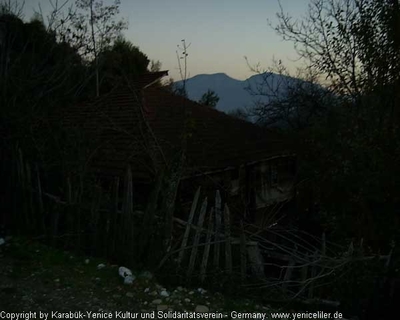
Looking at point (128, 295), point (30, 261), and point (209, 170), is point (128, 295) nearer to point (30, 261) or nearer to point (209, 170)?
point (30, 261)

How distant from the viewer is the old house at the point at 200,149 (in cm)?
827

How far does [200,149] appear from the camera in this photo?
34.2 feet

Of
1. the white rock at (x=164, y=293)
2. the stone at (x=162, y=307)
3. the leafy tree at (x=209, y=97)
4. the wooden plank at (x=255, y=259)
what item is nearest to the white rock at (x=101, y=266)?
the white rock at (x=164, y=293)

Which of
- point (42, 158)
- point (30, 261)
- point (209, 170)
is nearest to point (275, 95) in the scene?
point (209, 170)

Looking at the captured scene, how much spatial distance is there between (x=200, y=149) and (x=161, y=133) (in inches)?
46.4

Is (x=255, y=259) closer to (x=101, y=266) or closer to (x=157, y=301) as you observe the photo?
(x=157, y=301)

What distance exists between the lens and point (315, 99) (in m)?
14.8

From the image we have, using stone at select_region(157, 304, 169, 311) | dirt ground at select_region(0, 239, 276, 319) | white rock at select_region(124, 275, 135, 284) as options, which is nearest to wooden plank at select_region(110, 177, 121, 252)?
dirt ground at select_region(0, 239, 276, 319)

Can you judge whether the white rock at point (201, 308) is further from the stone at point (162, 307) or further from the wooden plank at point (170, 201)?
the wooden plank at point (170, 201)

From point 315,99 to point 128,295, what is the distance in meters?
12.7

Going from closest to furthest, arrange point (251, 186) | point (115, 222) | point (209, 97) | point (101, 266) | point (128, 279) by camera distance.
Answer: point (128, 279) → point (101, 266) → point (115, 222) → point (251, 186) → point (209, 97)

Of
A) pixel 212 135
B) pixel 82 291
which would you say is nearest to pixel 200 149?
pixel 212 135

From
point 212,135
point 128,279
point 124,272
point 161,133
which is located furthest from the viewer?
point 212,135

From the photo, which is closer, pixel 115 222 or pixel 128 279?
pixel 128 279
